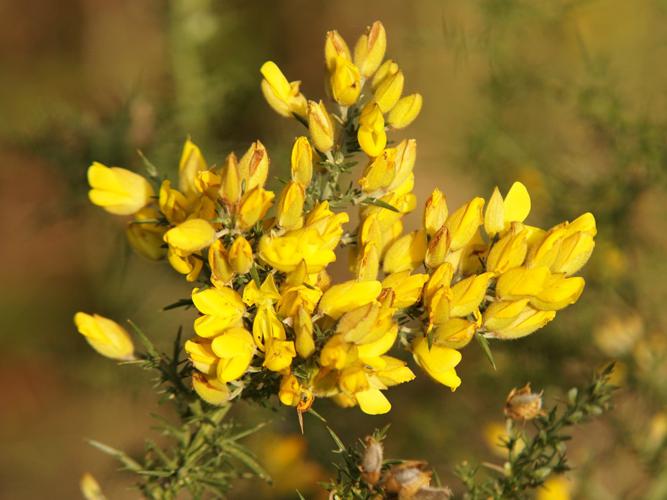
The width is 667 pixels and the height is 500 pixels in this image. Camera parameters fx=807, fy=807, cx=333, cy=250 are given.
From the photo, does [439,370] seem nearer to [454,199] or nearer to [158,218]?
[158,218]

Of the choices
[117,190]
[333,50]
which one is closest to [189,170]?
[117,190]

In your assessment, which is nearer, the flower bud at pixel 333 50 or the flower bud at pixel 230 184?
the flower bud at pixel 230 184

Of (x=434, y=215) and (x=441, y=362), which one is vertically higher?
(x=434, y=215)

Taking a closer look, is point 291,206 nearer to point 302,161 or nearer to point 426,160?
point 302,161

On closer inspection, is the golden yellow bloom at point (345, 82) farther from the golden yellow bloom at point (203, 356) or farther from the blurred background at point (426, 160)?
the blurred background at point (426, 160)

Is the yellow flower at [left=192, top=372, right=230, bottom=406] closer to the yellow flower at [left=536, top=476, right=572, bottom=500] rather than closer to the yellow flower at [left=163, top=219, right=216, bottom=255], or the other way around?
the yellow flower at [left=163, top=219, right=216, bottom=255]

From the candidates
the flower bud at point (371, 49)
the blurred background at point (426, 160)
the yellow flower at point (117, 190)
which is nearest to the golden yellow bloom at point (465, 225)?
the flower bud at point (371, 49)

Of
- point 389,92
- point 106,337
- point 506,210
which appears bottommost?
point 106,337

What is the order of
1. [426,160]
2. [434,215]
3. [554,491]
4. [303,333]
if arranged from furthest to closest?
1. [426,160]
2. [554,491]
3. [434,215]
4. [303,333]
